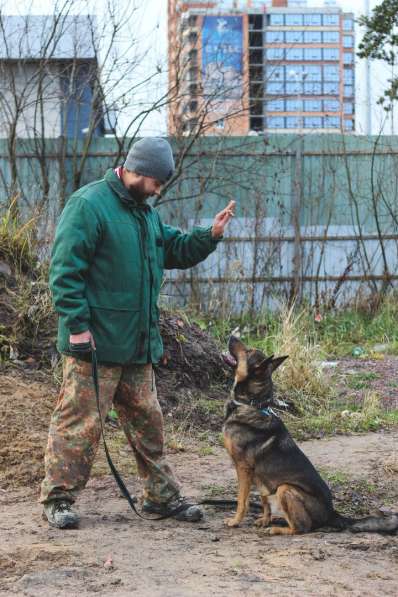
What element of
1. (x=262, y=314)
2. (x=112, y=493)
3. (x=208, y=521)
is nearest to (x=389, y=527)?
(x=208, y=521)

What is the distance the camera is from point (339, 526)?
4.90 metres

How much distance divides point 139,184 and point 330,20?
68.4 m

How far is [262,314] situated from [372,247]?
7.96ft

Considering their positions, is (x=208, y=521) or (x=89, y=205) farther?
(x=208, y=521)

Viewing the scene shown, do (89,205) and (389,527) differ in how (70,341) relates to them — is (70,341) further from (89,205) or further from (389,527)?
(389,527)

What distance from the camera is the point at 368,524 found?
15.9 feet

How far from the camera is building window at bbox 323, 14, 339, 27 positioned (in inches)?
2633

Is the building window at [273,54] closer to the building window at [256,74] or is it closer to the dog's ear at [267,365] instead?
the building window at [256,74]

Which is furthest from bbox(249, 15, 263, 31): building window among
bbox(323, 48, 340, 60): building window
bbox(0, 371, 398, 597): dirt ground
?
bbox(0, 371, 398, 597): dirt ground

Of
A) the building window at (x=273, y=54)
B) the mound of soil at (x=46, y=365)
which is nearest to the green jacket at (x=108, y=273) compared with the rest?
the mound of soil at (x=46, y=365)

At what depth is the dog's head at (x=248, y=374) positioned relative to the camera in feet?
16.9

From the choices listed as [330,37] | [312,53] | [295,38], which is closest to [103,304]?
[295,38]

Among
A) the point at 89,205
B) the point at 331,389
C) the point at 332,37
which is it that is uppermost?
the point at 332,37

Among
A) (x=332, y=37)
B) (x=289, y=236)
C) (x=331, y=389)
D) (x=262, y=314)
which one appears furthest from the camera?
(x=332, y=37)
